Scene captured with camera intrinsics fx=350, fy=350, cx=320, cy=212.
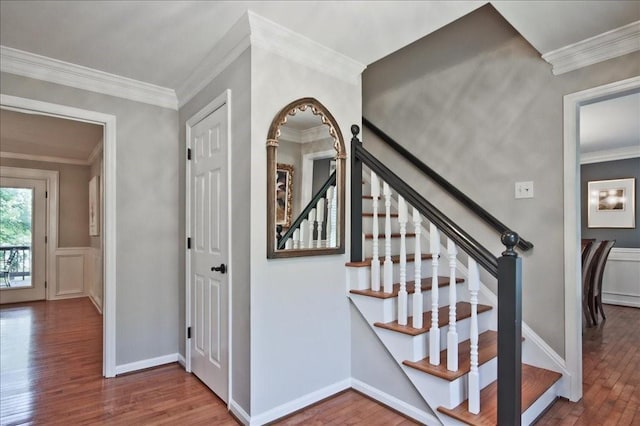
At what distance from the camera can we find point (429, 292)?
2457mm

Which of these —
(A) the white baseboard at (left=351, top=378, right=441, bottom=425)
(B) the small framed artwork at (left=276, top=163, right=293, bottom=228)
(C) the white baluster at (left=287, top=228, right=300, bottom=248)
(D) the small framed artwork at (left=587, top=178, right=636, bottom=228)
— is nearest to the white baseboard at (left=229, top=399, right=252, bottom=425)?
(A) the white baseboard at (left=351, top=378, right=441, bottom=425)

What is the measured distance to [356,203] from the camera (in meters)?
2.50

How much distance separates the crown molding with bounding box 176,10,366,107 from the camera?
2.03 metres

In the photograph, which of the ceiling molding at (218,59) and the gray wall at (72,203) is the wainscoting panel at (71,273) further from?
the ceiling molding at (218,59)

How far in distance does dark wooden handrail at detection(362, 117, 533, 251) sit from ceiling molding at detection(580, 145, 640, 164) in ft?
13.2

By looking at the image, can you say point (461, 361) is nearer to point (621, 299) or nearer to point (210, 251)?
point (210, 251)

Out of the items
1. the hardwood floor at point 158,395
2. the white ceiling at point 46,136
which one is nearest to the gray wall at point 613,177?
the hardwood floor at point 158,395

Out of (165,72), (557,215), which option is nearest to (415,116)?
(557,215)

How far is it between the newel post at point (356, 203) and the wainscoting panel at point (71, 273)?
5.31m

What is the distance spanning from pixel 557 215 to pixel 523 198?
0.24 meters

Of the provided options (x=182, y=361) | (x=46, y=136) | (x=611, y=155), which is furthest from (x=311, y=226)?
(x=611, y=155)

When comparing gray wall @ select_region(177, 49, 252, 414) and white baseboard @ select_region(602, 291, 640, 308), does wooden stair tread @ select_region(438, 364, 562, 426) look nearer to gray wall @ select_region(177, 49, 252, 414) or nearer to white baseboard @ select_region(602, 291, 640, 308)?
gray wall @ select_region(177, 49, 252, 414)

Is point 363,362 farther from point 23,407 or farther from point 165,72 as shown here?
point 165,72

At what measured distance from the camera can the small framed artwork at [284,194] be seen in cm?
215
